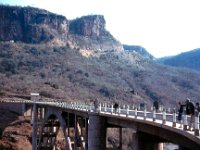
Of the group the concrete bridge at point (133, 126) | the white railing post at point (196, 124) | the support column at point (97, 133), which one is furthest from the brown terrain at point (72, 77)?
the white railing post at point (196, 124)

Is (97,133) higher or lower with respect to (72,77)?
lower

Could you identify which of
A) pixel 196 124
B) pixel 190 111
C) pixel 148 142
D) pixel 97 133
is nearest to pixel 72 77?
pixel 97 133

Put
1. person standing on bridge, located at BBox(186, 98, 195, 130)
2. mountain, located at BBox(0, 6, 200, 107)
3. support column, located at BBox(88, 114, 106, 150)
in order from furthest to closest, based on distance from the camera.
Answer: mountain, located at BBox(0, 6, 200, 107) < support column, located at BBox(88, 114, 106, 150) < person standing on bridge, located at BBox(186, 98, 195, 130)

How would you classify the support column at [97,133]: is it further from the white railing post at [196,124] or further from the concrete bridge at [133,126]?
the white railing post at [196,124]

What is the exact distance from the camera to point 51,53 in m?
185

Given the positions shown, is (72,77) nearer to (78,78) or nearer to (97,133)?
(78,78)

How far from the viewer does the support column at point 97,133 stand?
34.8 meters

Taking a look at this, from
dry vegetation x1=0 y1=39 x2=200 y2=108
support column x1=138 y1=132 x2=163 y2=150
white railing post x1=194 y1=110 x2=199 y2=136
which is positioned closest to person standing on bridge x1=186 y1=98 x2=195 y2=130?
white railing post x1=194 y1=110 x2=199 y2=136

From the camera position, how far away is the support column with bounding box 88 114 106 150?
3484cm

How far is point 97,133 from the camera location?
34.9 meters

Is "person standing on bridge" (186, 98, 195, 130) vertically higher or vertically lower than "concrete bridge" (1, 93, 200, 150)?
higher

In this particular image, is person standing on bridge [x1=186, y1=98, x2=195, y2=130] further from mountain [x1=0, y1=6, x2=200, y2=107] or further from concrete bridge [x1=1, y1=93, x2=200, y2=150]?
mountain [x1=0, y1=6, x2=200, y2=107]

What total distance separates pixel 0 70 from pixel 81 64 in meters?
35.5

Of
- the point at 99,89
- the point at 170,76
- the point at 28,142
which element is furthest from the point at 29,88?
the point at 170,76
